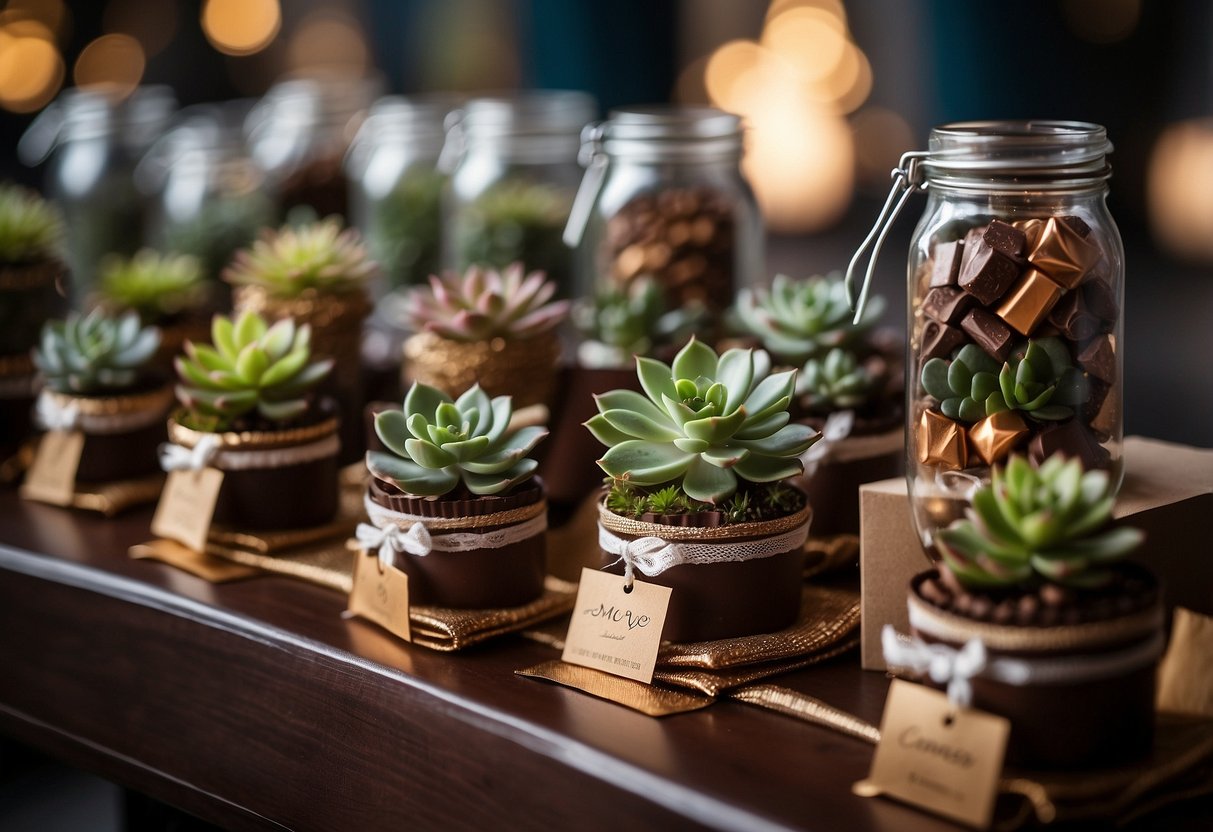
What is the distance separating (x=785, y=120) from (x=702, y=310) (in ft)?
10.9

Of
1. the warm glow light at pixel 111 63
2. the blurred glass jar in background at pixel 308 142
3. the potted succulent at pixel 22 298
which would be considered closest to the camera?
the potted succulent at pixel 22 298

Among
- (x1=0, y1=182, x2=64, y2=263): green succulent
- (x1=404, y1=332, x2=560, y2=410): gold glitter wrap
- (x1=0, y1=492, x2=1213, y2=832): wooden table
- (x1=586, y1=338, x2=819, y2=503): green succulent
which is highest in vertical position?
(x1=0, y1=182, x2=64, y2=263): green succulent

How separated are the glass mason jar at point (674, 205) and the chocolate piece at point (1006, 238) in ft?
Result: 1.80

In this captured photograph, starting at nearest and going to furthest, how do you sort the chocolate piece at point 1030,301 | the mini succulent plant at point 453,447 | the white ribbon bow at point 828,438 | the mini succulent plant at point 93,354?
the chocolate piece at point 1030,301 < the mini succulent plant at point 453,447 < the white ribbon bow at point 828,438 < the mini succulent plant at point 93,354

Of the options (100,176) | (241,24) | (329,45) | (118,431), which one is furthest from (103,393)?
(329,45)

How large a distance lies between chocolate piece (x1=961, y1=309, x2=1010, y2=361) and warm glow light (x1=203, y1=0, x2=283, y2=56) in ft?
13.2

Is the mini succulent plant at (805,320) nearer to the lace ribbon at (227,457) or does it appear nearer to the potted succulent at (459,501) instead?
the potted succulent at (459,501)

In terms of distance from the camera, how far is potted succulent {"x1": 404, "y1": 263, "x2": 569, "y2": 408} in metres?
1.22

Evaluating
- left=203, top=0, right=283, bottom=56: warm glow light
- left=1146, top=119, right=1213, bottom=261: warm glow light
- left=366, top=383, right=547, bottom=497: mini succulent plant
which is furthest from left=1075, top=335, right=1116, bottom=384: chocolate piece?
left=203, top=0, right=283, bottom=56: warm glow light

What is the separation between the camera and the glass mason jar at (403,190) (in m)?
1.80

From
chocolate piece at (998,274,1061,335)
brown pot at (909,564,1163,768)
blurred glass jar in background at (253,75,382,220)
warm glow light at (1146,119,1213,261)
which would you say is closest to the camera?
brown pot at (909,564,1163,768)

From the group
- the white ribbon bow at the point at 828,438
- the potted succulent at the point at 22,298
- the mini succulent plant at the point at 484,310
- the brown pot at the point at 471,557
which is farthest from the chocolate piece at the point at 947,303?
the potted succulent at the point at 22,298

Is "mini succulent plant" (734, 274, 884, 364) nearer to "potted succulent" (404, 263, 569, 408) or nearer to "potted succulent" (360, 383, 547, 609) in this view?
"potted succulent" (404, 263, 569, 408)

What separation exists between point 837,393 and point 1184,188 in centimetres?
292
